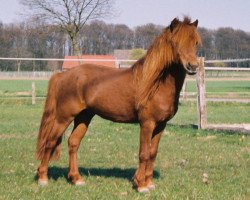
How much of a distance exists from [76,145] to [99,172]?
2.64 feet

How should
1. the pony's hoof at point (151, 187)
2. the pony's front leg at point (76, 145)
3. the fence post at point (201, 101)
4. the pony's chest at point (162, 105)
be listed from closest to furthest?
1. the pony's chest at point (162, 105)
2. the pony's hoof at point (151, 187)
3. the pony's front leg at point (76, 145)
4. the fence post at point (201, 101)

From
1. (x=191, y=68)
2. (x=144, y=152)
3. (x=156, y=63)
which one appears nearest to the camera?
(x=191, y=68)

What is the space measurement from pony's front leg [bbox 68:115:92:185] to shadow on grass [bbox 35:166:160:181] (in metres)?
0.43

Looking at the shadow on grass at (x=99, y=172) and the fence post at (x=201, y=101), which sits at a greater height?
the fence post at (x=201, y=101)

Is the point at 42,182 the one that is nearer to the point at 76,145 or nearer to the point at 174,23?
the point at 76,145

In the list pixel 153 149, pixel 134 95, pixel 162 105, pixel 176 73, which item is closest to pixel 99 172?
pixel 153 149

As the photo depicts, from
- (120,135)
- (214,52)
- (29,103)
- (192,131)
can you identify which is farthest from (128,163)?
(214,52)

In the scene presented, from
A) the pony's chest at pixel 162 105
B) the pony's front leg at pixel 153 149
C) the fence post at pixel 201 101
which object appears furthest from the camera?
the fence post at pixel 201 101

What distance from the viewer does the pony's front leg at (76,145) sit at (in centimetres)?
648

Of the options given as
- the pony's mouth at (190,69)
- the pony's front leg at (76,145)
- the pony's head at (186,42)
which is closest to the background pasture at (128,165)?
the pony's front leg at (76,145)

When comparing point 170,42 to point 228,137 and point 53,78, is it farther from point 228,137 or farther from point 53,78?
point 228,137

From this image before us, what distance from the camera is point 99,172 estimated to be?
730 centimetres

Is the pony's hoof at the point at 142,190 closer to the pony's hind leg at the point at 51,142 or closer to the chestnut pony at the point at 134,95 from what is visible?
the chestnut pony at the point at 134,95

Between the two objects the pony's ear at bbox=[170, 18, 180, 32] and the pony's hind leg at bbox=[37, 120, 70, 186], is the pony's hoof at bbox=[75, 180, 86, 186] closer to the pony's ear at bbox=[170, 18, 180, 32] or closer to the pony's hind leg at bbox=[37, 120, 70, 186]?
the pony's hind leg at bbox=[37, 120, 70, 186]
